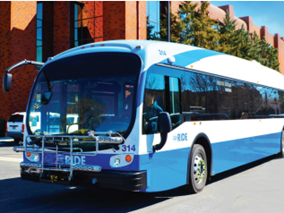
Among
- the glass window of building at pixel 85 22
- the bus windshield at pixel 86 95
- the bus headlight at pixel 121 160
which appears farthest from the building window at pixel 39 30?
the bus headlight at pixel 121 160

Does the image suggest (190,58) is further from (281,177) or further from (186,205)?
(281,177)

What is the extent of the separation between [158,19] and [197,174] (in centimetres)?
2737

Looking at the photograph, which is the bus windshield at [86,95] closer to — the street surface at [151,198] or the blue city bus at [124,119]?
the blue city bus at [124,119]

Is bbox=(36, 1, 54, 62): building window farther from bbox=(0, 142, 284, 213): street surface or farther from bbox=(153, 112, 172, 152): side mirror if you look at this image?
bbox=(153, 112, 172, 152): side mirror

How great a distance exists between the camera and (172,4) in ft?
115

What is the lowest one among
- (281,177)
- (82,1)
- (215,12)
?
(281,177)

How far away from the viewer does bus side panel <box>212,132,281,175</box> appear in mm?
8148

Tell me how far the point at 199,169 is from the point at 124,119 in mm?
2291

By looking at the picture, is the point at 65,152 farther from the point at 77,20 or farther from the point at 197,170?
the point at 77,20

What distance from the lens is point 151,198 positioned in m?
6.84

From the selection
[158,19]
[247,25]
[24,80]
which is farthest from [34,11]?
[247,25]

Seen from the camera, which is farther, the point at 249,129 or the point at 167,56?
the point at 249,129

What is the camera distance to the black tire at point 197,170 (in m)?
6.97

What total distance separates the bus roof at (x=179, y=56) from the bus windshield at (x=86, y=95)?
0.14 meters
